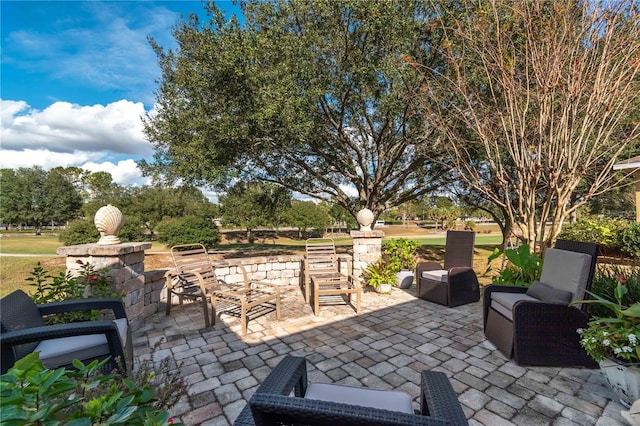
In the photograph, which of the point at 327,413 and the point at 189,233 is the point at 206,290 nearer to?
the point at 327,413

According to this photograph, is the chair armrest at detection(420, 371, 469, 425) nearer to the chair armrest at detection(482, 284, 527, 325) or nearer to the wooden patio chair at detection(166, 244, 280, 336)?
the chair armrest at detection(482, 284, 527, 325)

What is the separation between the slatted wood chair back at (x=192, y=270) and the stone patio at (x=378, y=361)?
420 millimetres

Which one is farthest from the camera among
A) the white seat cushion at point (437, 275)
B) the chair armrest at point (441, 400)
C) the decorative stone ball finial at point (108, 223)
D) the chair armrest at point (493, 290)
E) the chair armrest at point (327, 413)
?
the white seat cushion at point (437, 275)

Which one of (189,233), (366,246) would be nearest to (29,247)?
(189,233)

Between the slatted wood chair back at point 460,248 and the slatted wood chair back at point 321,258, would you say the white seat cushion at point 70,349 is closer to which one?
the slatted wood chair back at point 321,258

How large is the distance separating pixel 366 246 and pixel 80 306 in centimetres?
456

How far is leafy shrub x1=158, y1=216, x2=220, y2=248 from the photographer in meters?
15.0

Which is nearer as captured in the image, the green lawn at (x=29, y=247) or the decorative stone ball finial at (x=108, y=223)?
the decorative stone ball finial at (x=108, y=223)

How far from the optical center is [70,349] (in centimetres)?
206

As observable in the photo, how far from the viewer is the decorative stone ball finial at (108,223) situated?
3658 mm

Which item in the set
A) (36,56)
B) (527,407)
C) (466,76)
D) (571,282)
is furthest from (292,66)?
(527,407)

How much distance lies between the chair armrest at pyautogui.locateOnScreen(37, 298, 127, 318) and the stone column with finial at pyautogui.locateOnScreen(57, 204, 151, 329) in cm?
92

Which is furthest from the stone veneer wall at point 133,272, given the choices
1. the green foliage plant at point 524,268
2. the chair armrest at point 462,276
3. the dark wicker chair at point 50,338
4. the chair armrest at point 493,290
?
the green foliage plant at point 524,268

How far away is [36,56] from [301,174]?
6.65 metres
